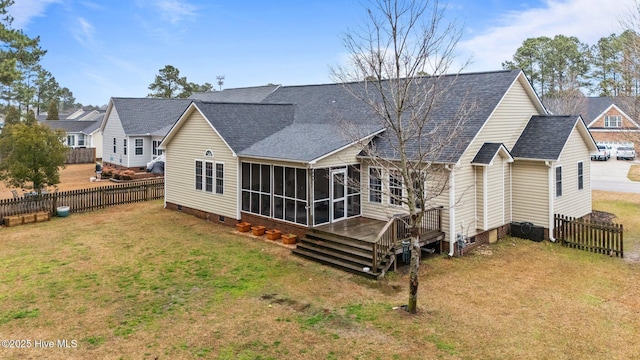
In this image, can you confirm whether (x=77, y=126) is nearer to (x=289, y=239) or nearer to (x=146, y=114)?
(x=146, y=114)

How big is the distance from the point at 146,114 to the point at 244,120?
22.1 m

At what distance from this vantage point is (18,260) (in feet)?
41.0

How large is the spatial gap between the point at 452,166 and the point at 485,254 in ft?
11.2

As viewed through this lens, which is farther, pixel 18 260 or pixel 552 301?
pixel 18 260

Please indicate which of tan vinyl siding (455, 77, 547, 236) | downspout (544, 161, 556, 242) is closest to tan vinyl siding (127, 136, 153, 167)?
tan vinyl siding (455, 77, 547, 236)

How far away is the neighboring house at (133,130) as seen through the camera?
33344 mm

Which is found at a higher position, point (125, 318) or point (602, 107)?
point (602, 107)

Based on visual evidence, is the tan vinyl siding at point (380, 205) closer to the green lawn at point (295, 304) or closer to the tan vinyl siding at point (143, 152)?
the green lawn at point (295, 304)

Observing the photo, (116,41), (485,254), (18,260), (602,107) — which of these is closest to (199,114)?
(18,260)

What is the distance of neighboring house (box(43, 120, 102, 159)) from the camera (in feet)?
159

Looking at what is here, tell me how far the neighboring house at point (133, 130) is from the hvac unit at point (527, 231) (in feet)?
94.8

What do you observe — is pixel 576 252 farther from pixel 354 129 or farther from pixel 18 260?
pixel 18 260

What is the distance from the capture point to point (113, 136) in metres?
35.3

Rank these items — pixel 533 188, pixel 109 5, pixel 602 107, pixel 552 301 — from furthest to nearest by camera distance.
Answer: pixel 602 107
pixel 109 5
pixel 533 188
pixel 552 301
